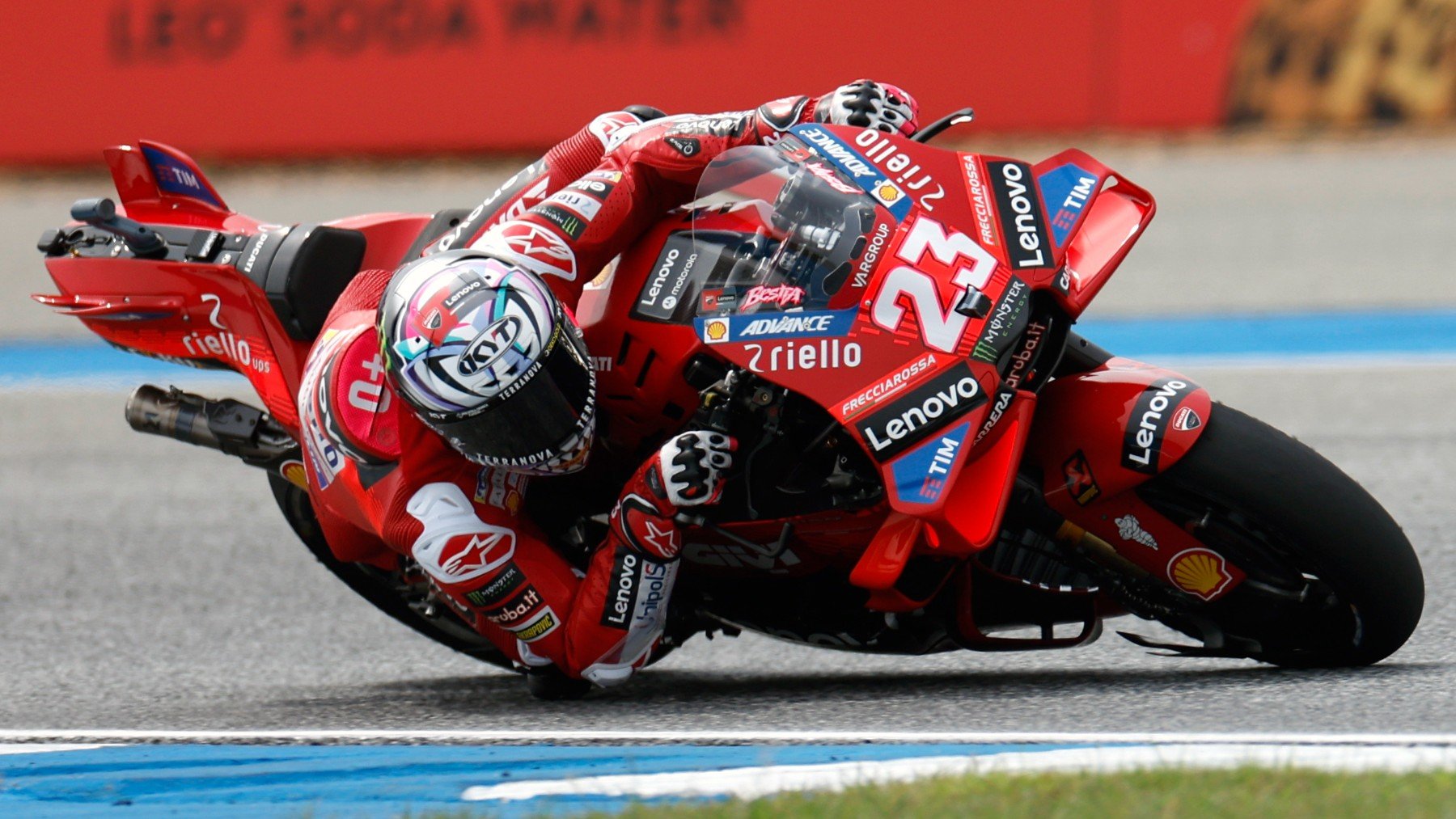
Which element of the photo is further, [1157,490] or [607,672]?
[607,672]

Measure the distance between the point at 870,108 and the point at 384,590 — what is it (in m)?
1.89

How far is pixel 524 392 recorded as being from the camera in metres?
3.84

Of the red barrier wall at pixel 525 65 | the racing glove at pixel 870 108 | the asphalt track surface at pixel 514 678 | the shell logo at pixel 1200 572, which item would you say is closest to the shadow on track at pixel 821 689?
the asphalt track surface at pixel 514 678

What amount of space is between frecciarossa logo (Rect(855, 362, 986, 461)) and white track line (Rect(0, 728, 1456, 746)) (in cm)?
60

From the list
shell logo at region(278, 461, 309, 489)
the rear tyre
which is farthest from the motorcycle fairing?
shell logo at region(278, 461, 309, 489)

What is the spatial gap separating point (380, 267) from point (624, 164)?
87 centimetres

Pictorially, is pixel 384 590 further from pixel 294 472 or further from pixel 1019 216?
pixel 1019 216

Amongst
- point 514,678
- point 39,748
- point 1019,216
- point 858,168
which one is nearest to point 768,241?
point 858,168

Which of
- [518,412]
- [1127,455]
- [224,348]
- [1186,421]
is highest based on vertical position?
[1186,421]

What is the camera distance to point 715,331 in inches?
152

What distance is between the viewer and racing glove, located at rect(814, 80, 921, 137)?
413cm

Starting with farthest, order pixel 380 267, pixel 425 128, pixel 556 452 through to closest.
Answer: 1. pixel 425 128
2. pixel 380 267
3. pixel 556 452

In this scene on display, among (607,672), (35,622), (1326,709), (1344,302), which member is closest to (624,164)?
(607,672)

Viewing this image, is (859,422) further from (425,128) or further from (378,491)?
(425,128)
